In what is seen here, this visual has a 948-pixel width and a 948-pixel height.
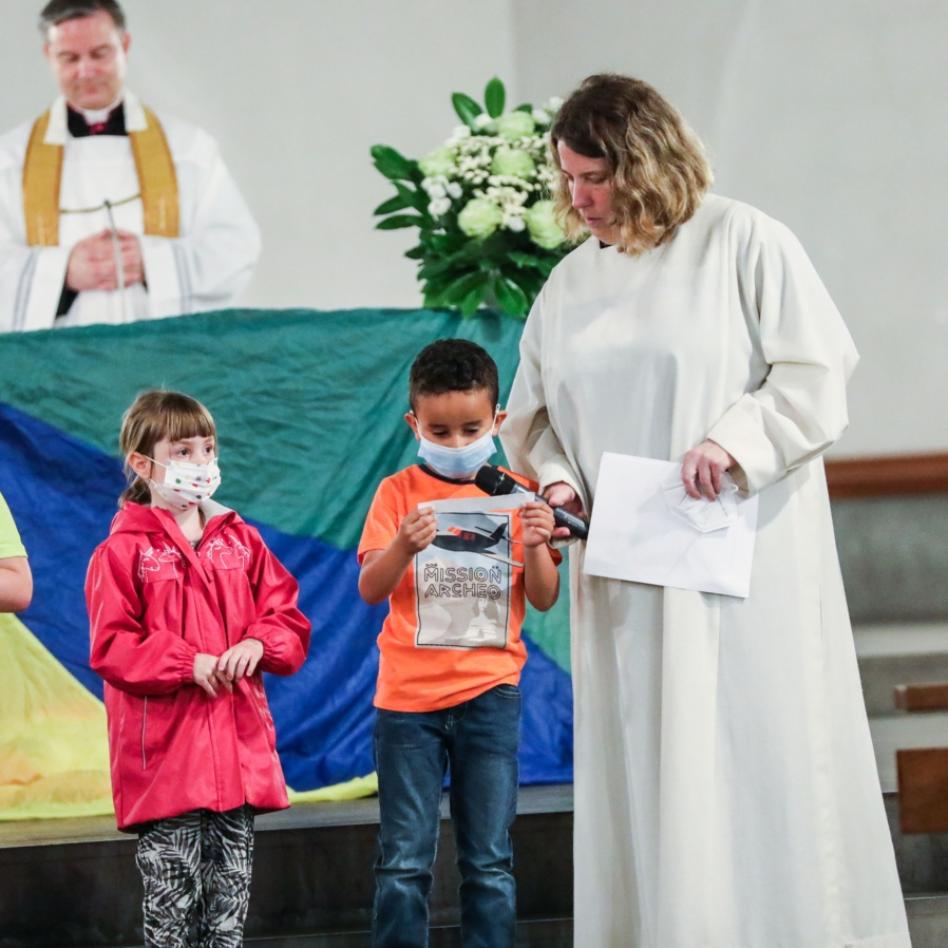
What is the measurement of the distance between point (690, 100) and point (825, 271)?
2.81 feet

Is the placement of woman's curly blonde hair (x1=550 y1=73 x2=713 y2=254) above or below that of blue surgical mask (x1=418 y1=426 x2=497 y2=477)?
above

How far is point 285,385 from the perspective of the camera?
4.04 metres

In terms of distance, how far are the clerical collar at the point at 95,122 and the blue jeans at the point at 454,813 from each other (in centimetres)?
345

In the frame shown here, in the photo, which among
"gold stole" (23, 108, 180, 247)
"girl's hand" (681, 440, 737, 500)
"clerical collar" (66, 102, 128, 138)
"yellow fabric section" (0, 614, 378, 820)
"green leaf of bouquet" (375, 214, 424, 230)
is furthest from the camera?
"clerical collar" (66, 102, 128, 138)

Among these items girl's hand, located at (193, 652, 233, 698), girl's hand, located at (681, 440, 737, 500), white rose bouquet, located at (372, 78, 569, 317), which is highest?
white rose bouquet, located at (372, 78, 569, 317)

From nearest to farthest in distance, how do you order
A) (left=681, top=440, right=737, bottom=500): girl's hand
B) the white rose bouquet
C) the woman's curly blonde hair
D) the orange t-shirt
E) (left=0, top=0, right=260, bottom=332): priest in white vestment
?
(left=681, top=440, right=737, bottom=500): girl's hand, the woman's curly blonde hair, the orange t-shirt, the white rose bouquet, (left=0, top=0, right=260, bottom=332): priest in white vestment

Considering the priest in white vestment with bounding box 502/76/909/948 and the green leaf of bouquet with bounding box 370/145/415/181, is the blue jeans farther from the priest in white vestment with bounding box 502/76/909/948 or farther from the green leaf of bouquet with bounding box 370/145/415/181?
the green leaf of bouquet with bounding box 370/145/415/181

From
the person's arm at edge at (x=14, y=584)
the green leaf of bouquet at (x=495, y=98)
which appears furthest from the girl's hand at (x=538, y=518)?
the green leaf of bouquet at (x=495, y=98)

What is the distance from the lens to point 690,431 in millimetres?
2656

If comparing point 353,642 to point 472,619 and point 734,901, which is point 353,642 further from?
point 734,901

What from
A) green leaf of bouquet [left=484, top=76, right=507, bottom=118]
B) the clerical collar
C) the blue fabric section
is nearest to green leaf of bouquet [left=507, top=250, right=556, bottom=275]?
green leaf of bouquet [left=484, top=76, right=507, bottom=118]

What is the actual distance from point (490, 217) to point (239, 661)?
5.18 ft

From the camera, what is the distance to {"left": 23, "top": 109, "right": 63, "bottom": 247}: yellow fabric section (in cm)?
543

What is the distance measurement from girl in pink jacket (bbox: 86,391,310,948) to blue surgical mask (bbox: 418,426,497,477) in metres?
0.38
